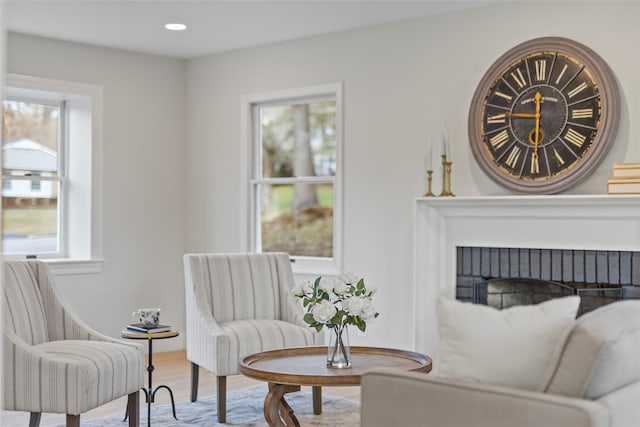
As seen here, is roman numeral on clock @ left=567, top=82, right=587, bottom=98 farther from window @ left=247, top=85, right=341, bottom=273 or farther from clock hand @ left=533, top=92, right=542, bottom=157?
window @ left=247, top=85, right=341, bottom=273

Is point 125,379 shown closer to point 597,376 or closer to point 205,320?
point 205,320

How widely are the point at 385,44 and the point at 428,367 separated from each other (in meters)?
2.71

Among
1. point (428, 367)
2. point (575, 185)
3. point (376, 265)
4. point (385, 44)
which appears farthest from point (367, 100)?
point (428, 367)

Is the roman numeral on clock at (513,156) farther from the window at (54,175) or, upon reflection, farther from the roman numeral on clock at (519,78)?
the window at (54,175)

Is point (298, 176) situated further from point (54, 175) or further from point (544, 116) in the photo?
point (544, 116)

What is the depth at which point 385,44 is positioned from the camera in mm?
5539

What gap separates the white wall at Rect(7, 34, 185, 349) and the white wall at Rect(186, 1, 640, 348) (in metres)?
0.60

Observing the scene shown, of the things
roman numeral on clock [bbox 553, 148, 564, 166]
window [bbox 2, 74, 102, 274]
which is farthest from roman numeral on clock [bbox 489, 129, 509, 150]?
window [bbox 2, 74, 102, 274]

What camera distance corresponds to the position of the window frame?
5793 millimetres

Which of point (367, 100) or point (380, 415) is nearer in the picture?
point (380, 415)

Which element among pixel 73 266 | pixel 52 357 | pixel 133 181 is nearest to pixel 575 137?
pixel 52 357

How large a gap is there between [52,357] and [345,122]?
114 inches

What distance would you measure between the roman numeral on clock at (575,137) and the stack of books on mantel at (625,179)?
295mm

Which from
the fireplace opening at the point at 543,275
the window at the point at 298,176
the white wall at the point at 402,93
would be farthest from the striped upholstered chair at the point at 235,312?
the fireplace opening at the point at 543,275
